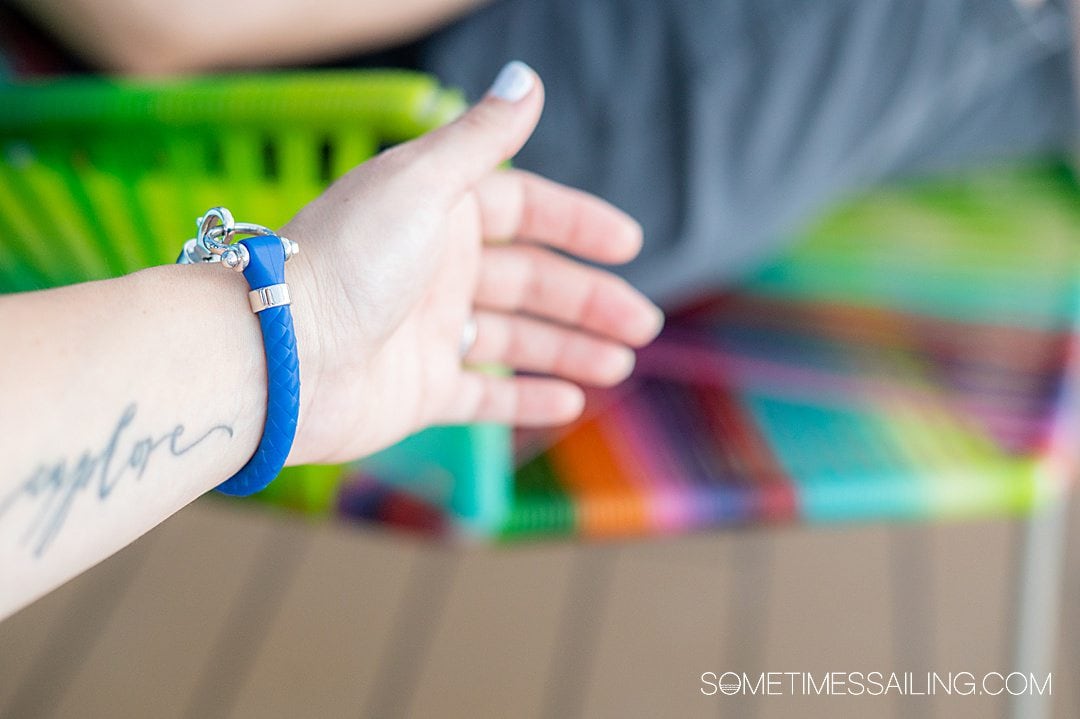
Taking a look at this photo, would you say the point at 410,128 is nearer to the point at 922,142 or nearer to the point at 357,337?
the point at 357,337

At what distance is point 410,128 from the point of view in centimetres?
56

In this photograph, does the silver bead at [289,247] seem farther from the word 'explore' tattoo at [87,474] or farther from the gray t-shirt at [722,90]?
the gray t-shirt at [722,90]

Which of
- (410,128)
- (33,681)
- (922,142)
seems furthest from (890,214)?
(33,681)

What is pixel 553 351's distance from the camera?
715 millimetres

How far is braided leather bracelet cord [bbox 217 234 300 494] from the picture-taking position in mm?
493

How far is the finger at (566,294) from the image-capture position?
2.24 ft

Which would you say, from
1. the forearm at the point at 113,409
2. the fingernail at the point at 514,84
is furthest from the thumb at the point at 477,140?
the forearm at the point at 113,409

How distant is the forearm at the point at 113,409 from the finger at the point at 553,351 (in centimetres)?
22

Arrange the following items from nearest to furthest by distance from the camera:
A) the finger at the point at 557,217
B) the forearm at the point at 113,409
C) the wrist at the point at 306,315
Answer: the forearm at the point at 113,409
the wrist at the point at 306,315
the finger at the point at 557,217

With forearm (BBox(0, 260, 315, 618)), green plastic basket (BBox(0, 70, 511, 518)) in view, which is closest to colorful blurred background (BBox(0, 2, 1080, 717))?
green plastic basket (BBox(0, 70, 511, 518))

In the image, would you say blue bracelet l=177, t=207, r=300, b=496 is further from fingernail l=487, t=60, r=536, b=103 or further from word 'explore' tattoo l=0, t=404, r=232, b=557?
fingernail l=487, t=60, r=536, b=103

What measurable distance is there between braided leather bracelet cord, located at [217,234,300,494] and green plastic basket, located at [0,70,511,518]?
10cm

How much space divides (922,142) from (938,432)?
11.0 inches

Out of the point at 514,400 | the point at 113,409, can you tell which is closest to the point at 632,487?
the point at 514,400
